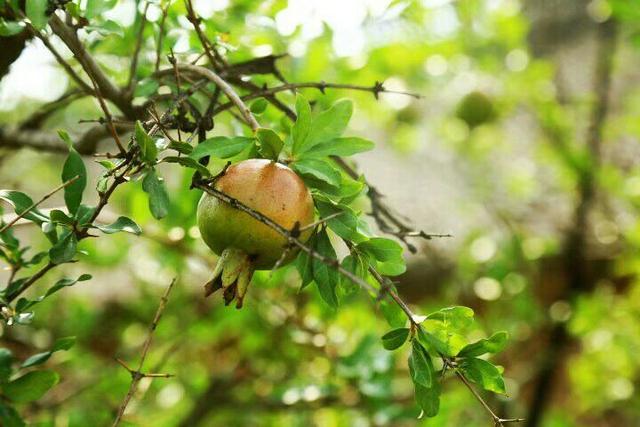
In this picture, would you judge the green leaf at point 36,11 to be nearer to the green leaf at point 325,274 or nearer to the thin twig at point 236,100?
the thin twig at point 236,100

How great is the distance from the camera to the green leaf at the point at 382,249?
2.28 ft

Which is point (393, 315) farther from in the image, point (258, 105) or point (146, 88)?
point (146, 88)

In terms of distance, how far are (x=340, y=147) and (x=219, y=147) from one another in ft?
0.43

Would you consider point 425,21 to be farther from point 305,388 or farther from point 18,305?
point 18,305

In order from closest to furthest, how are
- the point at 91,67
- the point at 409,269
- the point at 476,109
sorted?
1. the point at 91,67
2. the point at 476,109
3. the point at 409,269

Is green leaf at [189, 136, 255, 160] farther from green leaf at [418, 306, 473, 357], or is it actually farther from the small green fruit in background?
the small green fruit in background

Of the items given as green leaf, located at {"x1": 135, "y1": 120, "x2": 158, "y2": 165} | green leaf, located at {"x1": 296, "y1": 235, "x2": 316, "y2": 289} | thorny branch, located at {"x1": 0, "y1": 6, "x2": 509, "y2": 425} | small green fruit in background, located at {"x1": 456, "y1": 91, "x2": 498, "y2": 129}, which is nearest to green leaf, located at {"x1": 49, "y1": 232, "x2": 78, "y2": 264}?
thorny branch, located at {"x1": 0, "y1": 6, "x2": 509, "y2": 425}

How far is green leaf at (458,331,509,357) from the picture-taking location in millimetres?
693

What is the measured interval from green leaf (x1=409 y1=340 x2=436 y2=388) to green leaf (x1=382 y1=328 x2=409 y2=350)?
22 millimetres

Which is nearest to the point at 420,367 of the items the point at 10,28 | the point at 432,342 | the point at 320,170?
the point at 432,342

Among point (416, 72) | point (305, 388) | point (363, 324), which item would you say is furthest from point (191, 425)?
point (416, 72)

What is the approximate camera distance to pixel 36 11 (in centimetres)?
66

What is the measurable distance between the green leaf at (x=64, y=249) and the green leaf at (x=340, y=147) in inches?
10.5

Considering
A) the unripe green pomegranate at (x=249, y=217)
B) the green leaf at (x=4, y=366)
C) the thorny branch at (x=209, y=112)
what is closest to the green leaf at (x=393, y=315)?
the thorny branch at (x=209, y=112)
